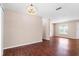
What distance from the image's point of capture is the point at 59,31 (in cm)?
1373

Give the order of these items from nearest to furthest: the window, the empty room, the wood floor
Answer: the wood floor → the empty room → the window

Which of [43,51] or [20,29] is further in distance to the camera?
[20,29]

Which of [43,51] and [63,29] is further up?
[63,29]

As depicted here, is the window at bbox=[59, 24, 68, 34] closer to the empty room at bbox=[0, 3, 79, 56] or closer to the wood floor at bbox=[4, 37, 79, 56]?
the empty room at bbox=[0, 3, 79, 56]

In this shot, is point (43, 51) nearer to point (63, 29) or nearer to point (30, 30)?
point (30, 30)

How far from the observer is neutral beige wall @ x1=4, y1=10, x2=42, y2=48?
538 cm

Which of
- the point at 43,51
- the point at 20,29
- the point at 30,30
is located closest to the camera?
the point at 43,51

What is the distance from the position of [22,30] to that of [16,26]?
0.59 meters

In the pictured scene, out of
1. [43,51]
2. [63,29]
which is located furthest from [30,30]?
[63,29]

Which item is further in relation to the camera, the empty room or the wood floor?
the empty room

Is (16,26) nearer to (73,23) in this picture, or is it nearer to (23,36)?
(23,36)

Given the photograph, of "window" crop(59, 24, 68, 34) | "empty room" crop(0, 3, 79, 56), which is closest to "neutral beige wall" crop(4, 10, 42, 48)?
"empty room" crop(0, 3, 79, 56)

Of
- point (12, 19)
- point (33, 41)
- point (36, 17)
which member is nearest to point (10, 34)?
point (12, 19)

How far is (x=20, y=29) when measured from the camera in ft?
20.3
